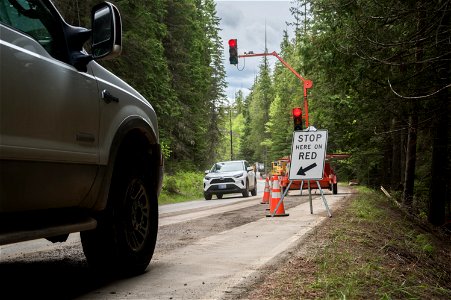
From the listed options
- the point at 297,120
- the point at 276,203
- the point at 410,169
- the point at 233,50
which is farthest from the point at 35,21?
the point at 233,50

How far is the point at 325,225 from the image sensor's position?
809 centimetres

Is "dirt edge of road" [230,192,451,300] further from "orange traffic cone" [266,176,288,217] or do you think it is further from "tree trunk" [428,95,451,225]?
"tree trunk" [428,95,451,225]

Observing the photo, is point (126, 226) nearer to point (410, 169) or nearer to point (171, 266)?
point (171, 266)

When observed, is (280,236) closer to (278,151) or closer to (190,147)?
(190,147)

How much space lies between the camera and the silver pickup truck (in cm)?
283

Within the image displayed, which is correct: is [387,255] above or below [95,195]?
below

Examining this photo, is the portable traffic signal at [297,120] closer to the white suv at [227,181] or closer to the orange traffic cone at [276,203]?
the orange traffic cone at [276,203]

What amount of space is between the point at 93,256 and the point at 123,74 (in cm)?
1439

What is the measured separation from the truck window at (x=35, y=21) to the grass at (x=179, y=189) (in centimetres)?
1597

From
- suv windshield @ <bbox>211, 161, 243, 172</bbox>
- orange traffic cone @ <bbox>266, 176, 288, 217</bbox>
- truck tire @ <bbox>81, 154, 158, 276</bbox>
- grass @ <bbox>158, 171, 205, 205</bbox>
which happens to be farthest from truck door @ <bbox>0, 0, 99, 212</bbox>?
suv windshield @ <bbox>211, 161, 243, 172</bbox>

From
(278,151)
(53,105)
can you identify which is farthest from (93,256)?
(278,151)

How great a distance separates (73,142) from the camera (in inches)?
134

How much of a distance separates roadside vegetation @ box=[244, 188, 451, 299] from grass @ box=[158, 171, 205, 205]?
12.8 meters

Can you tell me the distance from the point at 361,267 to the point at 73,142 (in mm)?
2849
